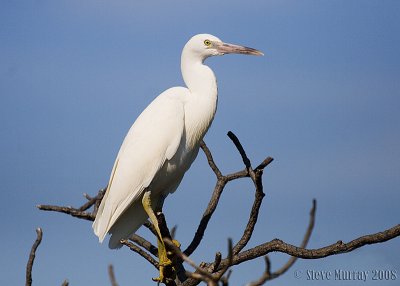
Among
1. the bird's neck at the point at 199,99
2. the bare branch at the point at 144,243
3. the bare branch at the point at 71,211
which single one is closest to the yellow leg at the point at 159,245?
the bare branch at the point at 144,243

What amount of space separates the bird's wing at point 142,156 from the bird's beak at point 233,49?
74cm

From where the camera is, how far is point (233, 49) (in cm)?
773

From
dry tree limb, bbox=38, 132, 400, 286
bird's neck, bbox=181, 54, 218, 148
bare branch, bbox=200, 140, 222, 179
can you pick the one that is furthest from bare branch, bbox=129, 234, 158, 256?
bird's neck, bbox=181, 54, 218, 148

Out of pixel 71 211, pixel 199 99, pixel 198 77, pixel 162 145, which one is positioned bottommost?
pixel 71 211

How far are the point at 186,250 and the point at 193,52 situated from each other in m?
2.12

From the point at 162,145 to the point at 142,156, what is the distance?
9.4 inches

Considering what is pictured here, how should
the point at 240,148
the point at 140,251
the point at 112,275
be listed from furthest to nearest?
the point at 140,251 < the point at 240,148 < the point at 112,275

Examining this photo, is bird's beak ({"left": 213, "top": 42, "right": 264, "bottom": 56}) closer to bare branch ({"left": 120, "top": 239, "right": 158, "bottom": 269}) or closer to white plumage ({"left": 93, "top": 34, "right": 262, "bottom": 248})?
white plumage ({"left": 93, "top": 34, "right": 262, "bottom": 248})

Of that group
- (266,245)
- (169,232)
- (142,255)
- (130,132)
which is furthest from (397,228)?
(130,132)

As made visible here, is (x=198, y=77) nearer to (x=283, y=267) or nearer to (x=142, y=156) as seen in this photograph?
(x=142, y=156)

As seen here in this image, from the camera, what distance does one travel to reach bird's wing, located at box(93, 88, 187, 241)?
23.0 ft

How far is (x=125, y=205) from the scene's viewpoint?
22.8ft

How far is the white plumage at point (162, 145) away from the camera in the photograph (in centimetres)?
707

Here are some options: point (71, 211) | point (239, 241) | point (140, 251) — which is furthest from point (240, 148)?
point (71, 211)
